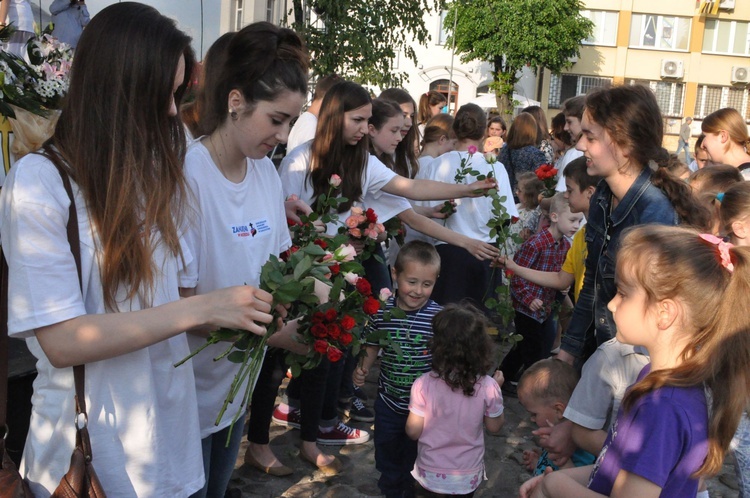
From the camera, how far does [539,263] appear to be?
19.2ft

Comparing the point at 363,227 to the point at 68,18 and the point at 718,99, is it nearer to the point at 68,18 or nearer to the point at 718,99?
the point at 68,18

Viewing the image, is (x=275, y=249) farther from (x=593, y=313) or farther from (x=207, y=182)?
(x=593, y=313)

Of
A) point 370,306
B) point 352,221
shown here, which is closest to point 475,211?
point 352,221

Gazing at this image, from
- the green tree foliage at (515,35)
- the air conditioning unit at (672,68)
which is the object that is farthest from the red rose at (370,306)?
the air conditioning unit at (672,68)

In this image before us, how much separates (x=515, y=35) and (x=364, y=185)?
1369 inches

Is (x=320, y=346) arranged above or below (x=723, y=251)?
below

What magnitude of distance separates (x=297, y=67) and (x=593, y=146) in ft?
4.24

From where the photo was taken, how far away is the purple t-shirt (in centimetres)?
198

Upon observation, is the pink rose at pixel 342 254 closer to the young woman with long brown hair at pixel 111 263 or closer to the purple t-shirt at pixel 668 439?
the young woman with long brown hair at pixel 111 263

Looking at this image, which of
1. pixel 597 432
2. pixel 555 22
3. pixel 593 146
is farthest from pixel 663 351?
pixel 555 22

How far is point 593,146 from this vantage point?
3.15 meters

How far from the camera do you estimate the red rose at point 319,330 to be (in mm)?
2471

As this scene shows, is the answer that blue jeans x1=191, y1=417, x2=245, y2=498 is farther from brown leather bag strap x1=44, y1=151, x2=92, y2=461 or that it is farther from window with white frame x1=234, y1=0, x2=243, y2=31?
window with white frame x1=234, y1=0, x2=243, y2=31

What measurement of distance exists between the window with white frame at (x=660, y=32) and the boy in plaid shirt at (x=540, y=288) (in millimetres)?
40238
